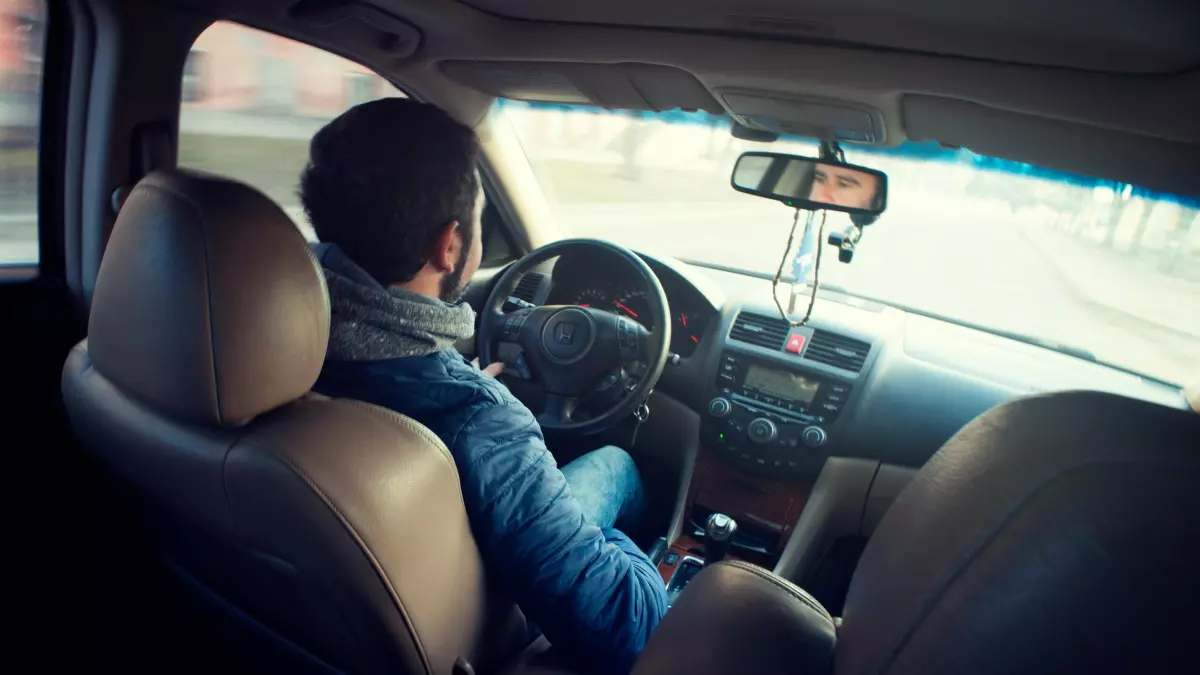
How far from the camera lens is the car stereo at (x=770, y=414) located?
2.93 metres

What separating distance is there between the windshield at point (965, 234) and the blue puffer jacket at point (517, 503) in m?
1.42

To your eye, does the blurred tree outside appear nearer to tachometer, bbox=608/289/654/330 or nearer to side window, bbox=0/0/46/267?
tachometer, bbox=608/289/654/330

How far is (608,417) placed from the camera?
2.85m

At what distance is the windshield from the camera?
2.42 metres

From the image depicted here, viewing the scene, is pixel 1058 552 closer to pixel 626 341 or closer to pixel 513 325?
pixel 626 341

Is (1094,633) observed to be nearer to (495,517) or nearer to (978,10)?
(495,517)

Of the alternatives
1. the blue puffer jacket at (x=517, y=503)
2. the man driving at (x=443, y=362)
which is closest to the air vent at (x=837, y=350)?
the man driving at (x=443, y=362)

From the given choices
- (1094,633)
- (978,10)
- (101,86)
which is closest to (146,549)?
(101,86)

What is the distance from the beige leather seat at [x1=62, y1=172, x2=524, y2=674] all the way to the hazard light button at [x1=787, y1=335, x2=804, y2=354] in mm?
1748

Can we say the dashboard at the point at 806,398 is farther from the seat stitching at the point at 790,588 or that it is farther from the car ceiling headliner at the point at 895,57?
the seat stitching at the point at 790,588

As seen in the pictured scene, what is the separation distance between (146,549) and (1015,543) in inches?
77.4

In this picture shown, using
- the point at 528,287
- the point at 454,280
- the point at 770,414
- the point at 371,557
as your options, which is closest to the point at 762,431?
the point at 770,414

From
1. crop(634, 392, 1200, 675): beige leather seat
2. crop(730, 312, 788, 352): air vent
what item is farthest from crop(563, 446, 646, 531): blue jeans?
crop(634, 392, 1200, 675): beige leather seat

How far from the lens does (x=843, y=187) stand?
8.05 feet
